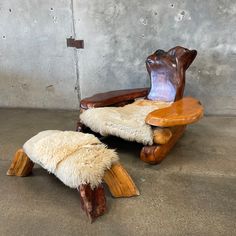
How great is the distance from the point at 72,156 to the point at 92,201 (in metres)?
0.28

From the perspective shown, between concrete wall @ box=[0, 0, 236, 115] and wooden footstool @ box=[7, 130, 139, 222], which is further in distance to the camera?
concrete wall @ box=[0, 0, 236, 115]

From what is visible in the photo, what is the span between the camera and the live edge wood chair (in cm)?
215

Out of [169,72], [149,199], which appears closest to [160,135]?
[149,199]

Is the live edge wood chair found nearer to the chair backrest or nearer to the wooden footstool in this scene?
the chair backrest

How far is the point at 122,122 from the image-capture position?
2.30 meters

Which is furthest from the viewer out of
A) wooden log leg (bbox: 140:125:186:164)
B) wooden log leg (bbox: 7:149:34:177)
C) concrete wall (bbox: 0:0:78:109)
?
concrete wall (bbox: 0:0:78:109)

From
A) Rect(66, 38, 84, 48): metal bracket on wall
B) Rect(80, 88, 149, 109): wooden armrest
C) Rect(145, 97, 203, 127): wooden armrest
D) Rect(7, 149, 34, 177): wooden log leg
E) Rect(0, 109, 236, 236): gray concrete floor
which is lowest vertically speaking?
Rect(0, 109, 236, 236): gray concrete floor

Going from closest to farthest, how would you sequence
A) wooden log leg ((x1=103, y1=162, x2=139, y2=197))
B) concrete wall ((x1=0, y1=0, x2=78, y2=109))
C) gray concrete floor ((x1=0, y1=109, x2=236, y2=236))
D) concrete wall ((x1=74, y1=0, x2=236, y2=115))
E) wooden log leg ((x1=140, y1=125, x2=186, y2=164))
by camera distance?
gray concrete floor ((x1=0, y1=109, x2=236, y2=236)) < wooden log leg ((x1=103, y1=162, x2=139, y2=197)) < wooden log leg ((x1=140, y1=125, x2=186, y2=164)) < concrete wall ((x1=74, y1=0, x2=236, y2=115)) < concrete wall ((x1=0, y1=0, x2=78, y2=109))

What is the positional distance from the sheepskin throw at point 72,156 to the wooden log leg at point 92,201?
4 cm


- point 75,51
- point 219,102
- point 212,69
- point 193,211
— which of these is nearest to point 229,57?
point 212,69

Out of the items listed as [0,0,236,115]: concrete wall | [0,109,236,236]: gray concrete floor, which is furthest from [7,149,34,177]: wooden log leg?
[0,0,236,115]: concrete wall

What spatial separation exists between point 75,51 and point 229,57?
1.74 metres

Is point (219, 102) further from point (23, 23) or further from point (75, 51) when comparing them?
point (23, 23)

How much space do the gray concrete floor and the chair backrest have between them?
48cm
